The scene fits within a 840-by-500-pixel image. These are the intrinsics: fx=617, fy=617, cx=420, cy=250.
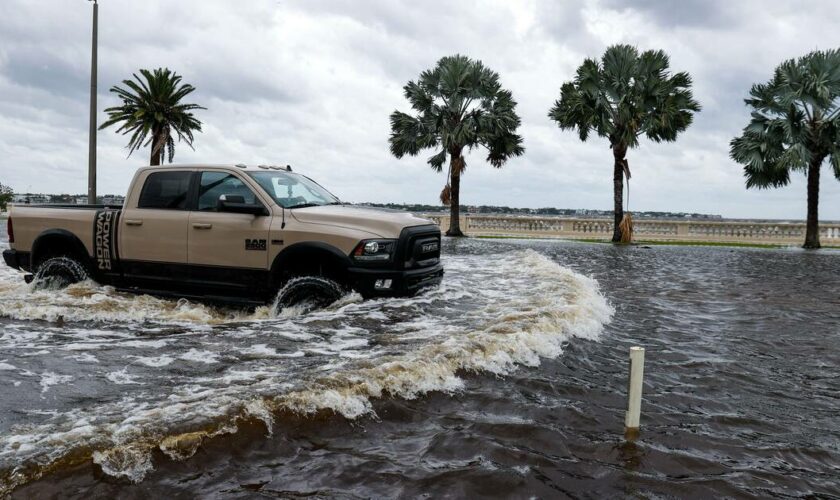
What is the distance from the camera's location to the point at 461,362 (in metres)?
5.27

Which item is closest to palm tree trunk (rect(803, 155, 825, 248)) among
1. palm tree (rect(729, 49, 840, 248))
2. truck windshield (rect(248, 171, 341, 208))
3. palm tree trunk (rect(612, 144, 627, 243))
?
palm tree (rect(729, 49, 840, 248))

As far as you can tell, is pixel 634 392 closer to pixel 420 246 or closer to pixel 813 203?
pixel 420 246

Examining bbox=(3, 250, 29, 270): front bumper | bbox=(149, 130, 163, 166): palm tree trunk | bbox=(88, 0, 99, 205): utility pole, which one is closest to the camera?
bbox=(3, 250, 29, 270): front bumper

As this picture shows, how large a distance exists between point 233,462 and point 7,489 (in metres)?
1.02

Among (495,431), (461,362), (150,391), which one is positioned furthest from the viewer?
(461,362)

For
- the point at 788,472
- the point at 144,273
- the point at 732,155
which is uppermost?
the point at 732,155

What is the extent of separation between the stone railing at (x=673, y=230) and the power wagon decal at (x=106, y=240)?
99.5ft

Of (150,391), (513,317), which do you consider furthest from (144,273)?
(513,317)

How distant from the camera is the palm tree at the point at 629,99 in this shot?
96.6ft

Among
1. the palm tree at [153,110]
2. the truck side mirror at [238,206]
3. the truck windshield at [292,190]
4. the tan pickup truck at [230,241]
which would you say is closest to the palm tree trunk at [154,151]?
the palm tree at [153,110]

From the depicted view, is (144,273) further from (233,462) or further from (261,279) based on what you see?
(233,462)

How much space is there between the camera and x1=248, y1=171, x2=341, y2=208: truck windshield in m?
7.77

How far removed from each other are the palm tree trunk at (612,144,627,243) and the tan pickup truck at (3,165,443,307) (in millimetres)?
25180

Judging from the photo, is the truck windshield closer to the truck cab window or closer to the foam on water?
the truck cab window
